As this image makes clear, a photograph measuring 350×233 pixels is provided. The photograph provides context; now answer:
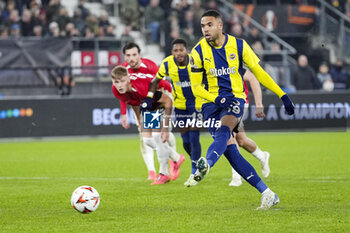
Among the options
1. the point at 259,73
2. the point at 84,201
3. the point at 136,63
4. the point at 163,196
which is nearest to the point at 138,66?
the point at 136,63

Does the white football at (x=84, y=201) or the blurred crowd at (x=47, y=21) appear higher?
the blurred crowd at (x=47, y=21)

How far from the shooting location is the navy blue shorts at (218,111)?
778 centimetres

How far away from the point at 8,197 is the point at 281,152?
27.5 ft

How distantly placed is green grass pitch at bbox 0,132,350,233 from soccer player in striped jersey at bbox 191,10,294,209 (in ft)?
1.63

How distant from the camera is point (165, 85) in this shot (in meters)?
10.9

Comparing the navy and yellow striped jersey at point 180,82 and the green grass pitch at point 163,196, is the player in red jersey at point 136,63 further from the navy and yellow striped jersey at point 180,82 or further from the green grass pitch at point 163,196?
the green grass pitch at point 163,196

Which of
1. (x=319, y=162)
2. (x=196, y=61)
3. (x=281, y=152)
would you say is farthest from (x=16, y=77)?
(x=196, y=61)

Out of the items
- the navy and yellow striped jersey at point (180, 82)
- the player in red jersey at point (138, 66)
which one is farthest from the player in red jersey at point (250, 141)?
the player in red jersey at point (138, 66)

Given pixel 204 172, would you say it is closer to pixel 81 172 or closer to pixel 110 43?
pixel 81 172

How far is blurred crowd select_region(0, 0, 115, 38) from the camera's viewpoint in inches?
877

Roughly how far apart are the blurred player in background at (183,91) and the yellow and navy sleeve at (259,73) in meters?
2.77

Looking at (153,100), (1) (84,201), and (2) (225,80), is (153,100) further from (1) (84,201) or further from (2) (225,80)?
(1) (84,201)

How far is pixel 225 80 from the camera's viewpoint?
7891 mm

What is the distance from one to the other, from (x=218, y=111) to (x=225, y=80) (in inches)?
13.9
